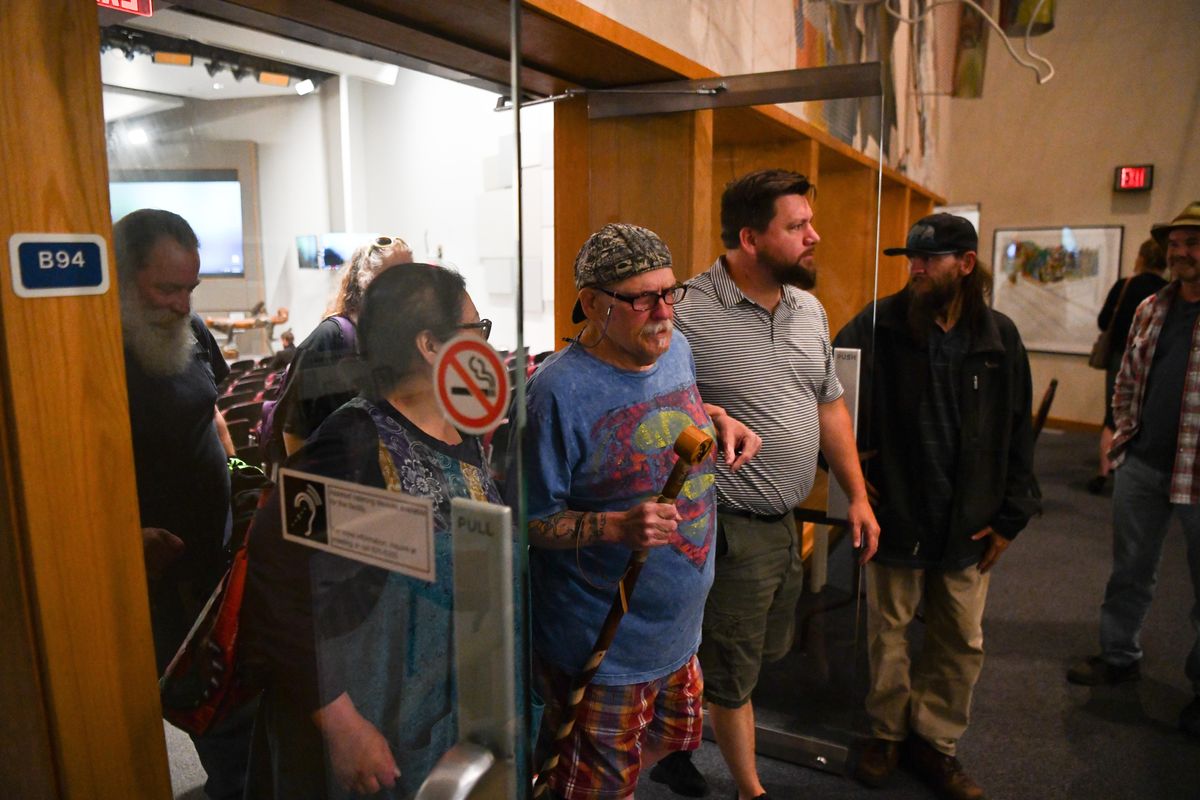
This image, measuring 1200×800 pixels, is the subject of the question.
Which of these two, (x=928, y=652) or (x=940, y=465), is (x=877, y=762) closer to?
(x=928, y=652)

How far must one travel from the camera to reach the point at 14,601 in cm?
98

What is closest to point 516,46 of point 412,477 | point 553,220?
point 412,477

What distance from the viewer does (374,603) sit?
85 centimetres

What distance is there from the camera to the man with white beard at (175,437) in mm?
970

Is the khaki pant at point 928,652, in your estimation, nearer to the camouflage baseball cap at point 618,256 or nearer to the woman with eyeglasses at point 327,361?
the camouflage baseball cap at point 618,256

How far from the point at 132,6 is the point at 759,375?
1.64 meters

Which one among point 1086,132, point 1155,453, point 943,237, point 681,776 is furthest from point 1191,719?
point 1086,132

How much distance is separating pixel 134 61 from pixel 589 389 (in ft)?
3.12

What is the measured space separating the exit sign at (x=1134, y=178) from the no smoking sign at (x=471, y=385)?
30.1 ft

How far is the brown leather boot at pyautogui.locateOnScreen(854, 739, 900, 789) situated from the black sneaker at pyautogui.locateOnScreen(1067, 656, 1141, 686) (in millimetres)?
1087

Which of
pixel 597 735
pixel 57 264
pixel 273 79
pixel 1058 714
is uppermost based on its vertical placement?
pixel 273 79

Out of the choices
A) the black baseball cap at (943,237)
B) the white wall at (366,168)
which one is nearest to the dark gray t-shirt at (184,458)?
the white wall at (366,168)

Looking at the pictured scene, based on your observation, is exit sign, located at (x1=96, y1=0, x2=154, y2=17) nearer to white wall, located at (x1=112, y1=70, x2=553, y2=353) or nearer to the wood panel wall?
the wood panel wall

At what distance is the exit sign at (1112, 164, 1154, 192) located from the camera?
7836mm
